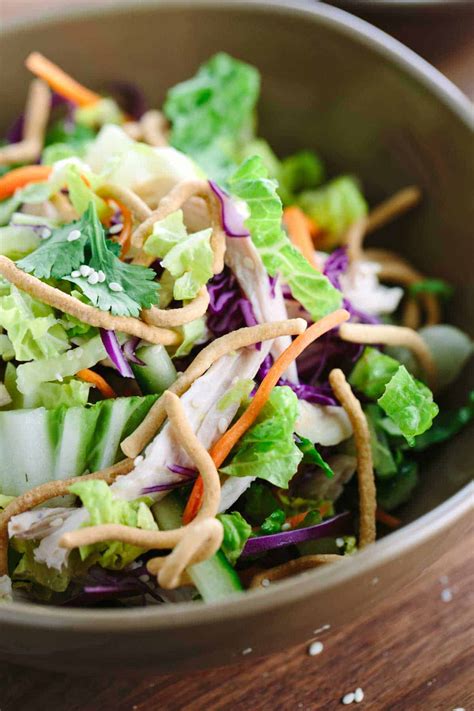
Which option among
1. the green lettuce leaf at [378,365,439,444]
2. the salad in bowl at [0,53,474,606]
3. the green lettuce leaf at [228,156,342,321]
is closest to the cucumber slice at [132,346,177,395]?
the salad in bowl at [0,53,474,606]

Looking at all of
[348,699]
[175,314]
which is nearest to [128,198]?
[175,314]

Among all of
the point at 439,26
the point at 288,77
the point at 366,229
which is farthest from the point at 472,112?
the point at 439,26

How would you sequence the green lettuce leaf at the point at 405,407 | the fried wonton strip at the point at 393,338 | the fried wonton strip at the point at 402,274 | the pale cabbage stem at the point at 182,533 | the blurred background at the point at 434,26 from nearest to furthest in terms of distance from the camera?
the pale cabbage stem at the point at 182,533, the green lettuce leaf at the point at 405,407, the fried wonton strip at the point at 393,338, the fried wonton strip at the point at 402,274, the blurred background at the point at 434,26

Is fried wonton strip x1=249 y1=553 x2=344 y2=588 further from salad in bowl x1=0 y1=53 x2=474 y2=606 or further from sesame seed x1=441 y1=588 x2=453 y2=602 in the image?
sesame seed x1=441 y1=588 x2=453 y2=602

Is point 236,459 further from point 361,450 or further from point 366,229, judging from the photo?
point 366,229

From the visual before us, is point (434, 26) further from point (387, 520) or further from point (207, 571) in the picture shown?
point (207, 571)

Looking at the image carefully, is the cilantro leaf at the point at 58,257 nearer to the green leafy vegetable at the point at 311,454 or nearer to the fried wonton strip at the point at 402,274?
the green leafy vegetable at the point at 311,454

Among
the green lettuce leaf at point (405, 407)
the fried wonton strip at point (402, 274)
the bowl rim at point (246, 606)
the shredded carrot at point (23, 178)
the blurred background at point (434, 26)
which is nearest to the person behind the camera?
the bowl rim at point (246, 606)

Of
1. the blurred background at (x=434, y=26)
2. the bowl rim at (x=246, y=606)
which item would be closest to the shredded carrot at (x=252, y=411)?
the bowl rim at (x=246, y=606)
